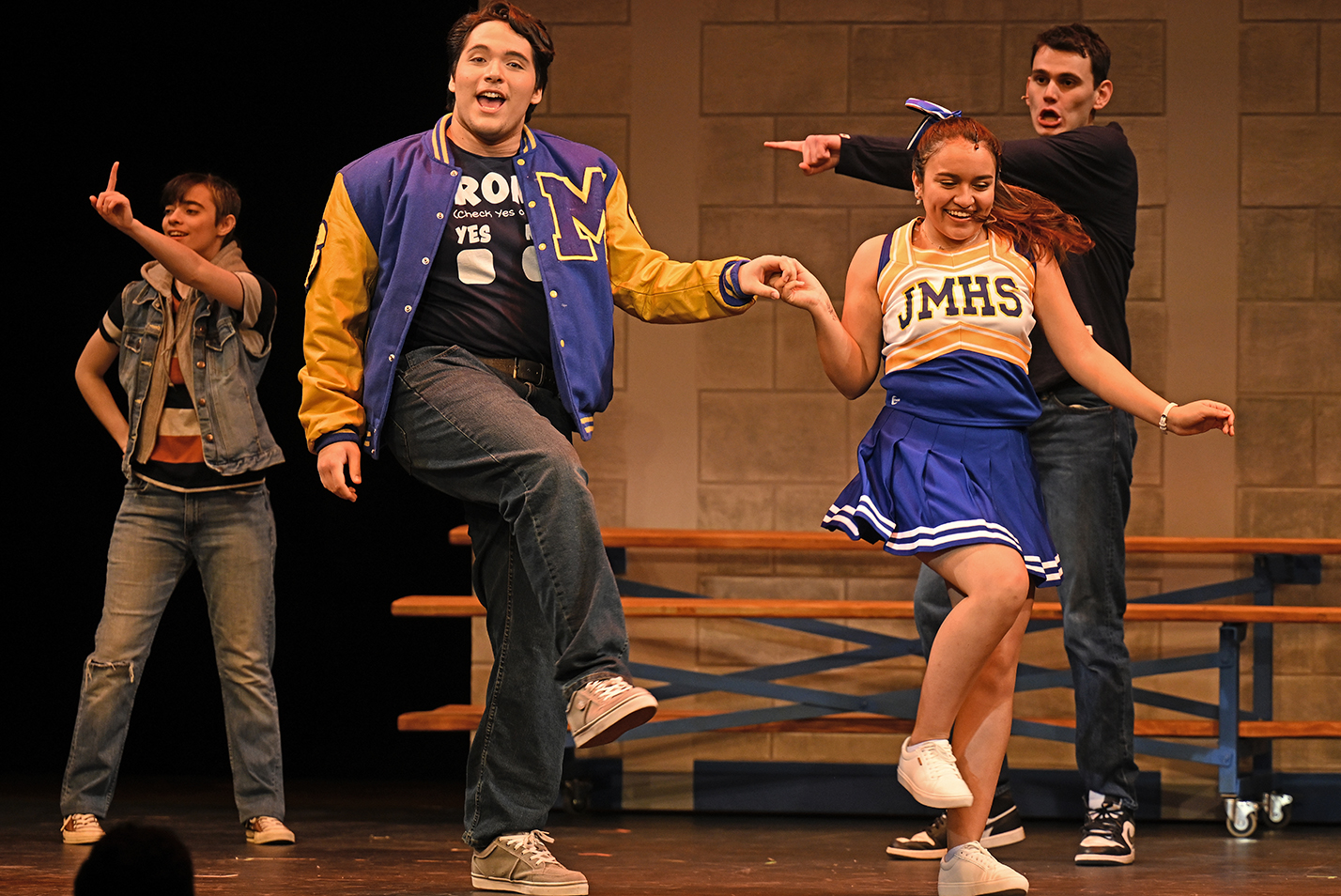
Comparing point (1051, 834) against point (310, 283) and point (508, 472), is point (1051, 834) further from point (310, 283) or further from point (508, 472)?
point (310, 283)

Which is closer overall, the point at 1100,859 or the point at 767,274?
the point at 767,274

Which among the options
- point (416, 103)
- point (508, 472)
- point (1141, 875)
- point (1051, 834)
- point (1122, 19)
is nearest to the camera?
point (508, 472)

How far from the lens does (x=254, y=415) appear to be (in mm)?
3770

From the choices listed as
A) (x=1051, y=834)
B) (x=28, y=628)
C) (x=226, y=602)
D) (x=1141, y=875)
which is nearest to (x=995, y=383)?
(x=1141, y=875)

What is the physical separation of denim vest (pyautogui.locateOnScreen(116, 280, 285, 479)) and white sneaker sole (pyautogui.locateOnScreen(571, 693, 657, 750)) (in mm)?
1602

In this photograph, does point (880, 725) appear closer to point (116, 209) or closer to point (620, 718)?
point (620, 718)

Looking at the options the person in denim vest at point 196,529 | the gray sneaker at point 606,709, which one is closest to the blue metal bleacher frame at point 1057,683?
the person in denim vest at point 196,529

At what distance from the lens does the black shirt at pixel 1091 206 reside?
3.54m

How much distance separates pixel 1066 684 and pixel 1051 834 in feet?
1.41

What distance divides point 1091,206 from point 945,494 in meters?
1.16

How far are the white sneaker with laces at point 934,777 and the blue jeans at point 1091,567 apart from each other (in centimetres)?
89

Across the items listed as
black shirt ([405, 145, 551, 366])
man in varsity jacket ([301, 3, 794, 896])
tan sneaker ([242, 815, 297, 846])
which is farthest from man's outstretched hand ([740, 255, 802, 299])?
tan sneaker ([242, 815, 297, 846])

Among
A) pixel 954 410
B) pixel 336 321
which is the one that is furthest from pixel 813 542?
pixel 336 321

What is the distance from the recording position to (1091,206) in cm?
363
